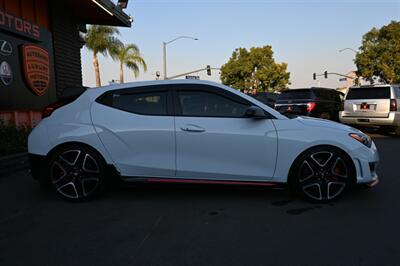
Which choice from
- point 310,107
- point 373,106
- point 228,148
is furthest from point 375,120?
point 228,148

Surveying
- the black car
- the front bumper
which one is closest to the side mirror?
the front bumper

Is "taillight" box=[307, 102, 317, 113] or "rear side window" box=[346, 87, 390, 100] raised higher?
"rear side window" box=[346, 87, 390, 100]

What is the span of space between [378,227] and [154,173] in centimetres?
253

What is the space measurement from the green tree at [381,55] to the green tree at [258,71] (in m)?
13.3

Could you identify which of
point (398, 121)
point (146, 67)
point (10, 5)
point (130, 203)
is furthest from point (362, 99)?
point (146, 67)

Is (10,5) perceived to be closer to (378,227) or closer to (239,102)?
(239,102)

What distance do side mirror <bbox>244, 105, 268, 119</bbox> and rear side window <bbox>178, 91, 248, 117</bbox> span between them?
0.44 ft

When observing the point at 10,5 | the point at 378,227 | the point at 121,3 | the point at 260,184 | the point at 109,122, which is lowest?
the point at 378,227

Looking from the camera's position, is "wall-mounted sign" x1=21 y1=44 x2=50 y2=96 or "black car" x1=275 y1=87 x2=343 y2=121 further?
"black car" x1=275 y1=87 x2=343 y2=121

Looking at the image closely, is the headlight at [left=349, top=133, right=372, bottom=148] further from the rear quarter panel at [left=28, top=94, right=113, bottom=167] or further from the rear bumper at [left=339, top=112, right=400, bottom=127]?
the rear bumper at [left=339, top=112, right=400, bottom=127]

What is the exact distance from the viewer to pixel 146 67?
1393 inches

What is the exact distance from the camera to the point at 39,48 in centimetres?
1056

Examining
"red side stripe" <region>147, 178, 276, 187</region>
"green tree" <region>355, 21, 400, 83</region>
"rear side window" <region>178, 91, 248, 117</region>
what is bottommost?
"red side stripe" <region>147, 178, 276, 187</region>

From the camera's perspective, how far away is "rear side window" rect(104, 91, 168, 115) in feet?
15.0
